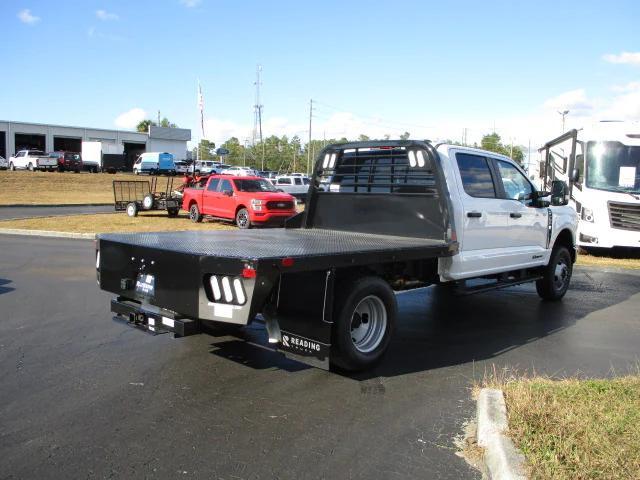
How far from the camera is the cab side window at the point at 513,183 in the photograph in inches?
301

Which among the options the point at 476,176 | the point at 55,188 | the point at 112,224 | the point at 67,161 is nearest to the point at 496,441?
the point at 476,176

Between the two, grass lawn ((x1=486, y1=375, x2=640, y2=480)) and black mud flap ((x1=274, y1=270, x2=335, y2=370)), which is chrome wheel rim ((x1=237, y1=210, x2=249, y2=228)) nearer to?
black mud flap ((x1=274, y1=270, x2=335, y2=370))

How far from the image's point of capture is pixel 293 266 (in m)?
4.48

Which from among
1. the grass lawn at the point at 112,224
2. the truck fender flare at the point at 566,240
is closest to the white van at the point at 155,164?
the grass lawn at the point at 112,224

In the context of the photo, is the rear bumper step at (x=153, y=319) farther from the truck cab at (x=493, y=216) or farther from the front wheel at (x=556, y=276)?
the front wheel at (x=556, y=276)

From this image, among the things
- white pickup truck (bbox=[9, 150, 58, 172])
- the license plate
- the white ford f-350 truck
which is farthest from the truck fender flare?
white pickup truck (bbox=[9, 150, 58, 172])

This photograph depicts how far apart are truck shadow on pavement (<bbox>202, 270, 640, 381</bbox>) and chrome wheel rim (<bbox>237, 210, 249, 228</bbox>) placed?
34.6ft

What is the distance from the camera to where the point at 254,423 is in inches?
167

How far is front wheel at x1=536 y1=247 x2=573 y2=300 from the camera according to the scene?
8.84 meters

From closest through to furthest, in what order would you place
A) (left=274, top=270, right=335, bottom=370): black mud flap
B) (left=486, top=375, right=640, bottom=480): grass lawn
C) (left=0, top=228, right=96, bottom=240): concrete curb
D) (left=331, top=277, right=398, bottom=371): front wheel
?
(left=486, top=375, right=640, bottom=480): grass lawn < (left=274, top=270, right=335, bottom=370): black mud flap < (left=331, top=277, right=398, bottom=371): front wheel < (left=0, top=228, right=96, bottom=240): concrete curb

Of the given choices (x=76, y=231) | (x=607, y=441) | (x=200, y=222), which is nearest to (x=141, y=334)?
(x=607, y=441)

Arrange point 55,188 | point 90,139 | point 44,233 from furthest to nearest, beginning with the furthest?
point 90,139, point 55,188, point 44,233

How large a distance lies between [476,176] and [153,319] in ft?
Answer: 13.6

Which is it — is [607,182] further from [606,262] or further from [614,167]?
[606,262]
